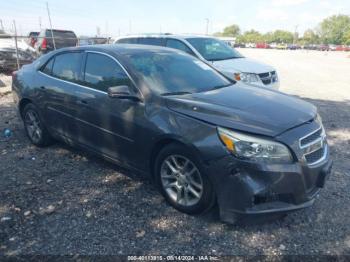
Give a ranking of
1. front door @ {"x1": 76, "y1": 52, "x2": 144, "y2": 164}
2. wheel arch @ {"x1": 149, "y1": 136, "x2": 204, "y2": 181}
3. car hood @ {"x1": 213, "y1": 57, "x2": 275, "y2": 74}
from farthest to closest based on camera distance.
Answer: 1. car hood @ {"x1": 213, "y1": 57, "x2": 275, "y2": 74}
2. front door @ {"x1": 76, "y1": 52, "x2": 144, "y2": 164}
3. wheel arch @ {"x1": 149, "y1": 136, "x2": 204, "y2": 181}

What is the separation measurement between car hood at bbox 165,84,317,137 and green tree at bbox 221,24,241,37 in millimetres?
163402

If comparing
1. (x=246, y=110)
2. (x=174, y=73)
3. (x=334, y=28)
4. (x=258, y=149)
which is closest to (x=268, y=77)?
(x=174, y=73)

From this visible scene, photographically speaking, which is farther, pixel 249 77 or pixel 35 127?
pixel 249 77

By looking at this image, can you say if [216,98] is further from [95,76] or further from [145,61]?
[95,76]

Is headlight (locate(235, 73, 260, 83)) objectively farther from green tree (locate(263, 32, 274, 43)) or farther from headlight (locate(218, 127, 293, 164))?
green tree (locate(263, 32, 274, 43))

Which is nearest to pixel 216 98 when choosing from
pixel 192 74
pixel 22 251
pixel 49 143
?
pixel 192 74

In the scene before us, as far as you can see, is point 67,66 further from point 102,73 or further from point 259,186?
point 259,186

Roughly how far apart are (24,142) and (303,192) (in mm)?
4555

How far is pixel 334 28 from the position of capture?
414 ft

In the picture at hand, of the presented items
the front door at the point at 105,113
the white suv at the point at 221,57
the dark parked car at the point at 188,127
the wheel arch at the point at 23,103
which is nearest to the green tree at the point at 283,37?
the white suv at the point at 221,57

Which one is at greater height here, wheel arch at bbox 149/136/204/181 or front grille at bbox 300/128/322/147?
front grille at bbox 300/128/322/147

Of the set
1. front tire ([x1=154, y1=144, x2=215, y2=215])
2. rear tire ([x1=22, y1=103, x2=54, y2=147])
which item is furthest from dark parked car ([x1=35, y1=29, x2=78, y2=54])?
front tire ([x1=154, y1=144, x2=215, y2=215])

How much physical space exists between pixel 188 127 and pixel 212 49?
19.9ft

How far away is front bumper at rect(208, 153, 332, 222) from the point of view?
9.90 feet
